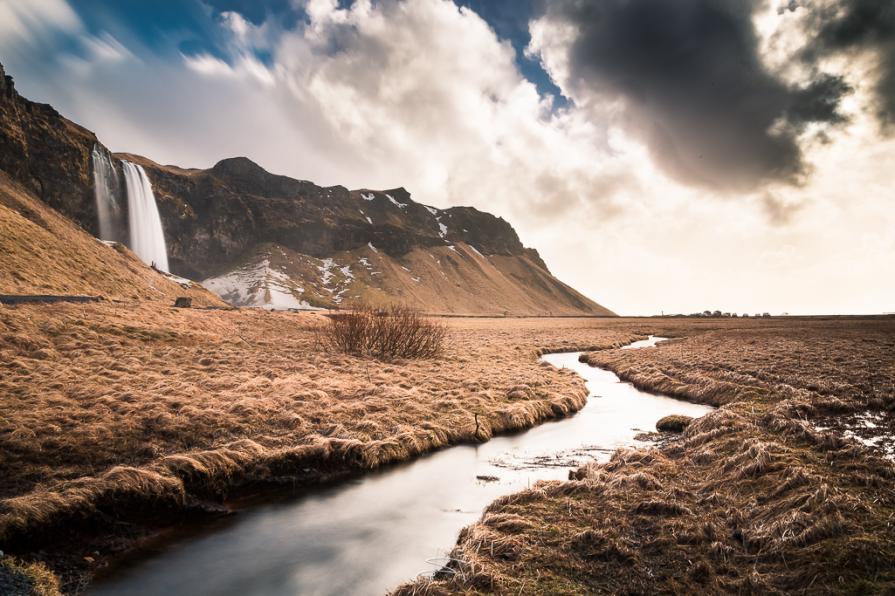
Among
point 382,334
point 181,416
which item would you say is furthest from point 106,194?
point 181,416

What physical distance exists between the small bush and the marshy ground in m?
8.67

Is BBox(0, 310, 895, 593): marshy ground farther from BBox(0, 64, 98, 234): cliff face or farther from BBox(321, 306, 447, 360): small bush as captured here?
BBox(0, 64, 98, 234): cliff face

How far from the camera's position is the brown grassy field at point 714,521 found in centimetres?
661

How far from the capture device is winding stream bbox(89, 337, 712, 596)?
354 inches

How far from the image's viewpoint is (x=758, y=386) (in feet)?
75.1

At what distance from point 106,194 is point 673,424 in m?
205

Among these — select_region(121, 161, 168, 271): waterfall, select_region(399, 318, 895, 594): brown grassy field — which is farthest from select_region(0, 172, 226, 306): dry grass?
select_region(399, 318, 895, 594): brown grassy field

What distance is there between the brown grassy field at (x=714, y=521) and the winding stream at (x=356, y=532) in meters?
1.88

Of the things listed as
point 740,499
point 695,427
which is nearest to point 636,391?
point 695,427

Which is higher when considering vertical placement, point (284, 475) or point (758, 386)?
point (758, 386)

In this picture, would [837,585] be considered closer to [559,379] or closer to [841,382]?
[841,382]

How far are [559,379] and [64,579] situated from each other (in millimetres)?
27791

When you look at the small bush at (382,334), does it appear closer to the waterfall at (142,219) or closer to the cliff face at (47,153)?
the cliff face at (47,153)

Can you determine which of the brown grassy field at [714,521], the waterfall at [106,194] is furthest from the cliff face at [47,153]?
the brown grassy field at [714,521]
